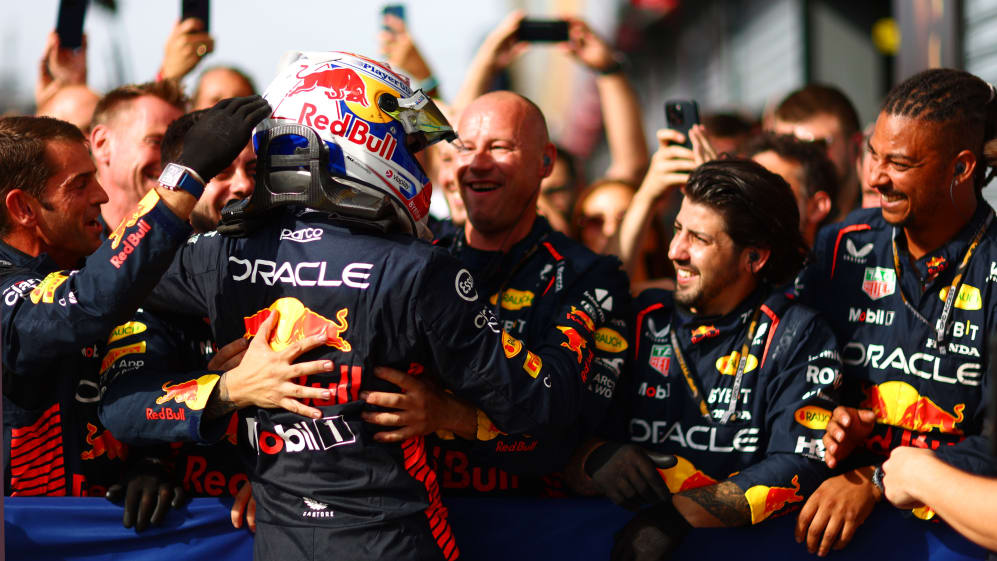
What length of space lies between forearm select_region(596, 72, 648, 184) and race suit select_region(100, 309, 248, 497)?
323 centimetres

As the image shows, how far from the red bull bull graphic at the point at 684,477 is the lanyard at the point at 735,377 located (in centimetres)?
18

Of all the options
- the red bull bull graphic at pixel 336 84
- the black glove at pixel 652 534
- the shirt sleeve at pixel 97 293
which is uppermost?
the red bull bull graphic at pixel 336 84

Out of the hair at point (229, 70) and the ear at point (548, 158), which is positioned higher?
the hair at point (229, 70)

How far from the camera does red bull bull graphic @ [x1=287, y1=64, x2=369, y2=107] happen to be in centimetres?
261

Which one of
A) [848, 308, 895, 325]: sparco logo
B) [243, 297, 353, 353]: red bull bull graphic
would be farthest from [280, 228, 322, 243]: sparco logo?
[848, 308, 895, 325]: sparco logo

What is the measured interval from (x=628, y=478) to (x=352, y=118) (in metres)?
1.42

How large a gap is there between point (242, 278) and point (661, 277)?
3.35 meters

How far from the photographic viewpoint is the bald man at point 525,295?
2871 millimetres

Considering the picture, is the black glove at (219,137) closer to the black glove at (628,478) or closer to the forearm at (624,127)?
the black glove at (628,478)

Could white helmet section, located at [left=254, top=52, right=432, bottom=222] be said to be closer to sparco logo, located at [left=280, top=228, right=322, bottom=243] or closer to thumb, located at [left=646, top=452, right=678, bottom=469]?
sparco logo, located at [left=280, top=228, right=322, bottom=243]

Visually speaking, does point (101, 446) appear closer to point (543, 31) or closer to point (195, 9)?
point (195, 9)

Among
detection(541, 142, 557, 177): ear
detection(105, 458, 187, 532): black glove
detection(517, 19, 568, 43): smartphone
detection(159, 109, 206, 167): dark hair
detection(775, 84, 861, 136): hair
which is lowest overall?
detection(105, 458, 187, 532): black glove

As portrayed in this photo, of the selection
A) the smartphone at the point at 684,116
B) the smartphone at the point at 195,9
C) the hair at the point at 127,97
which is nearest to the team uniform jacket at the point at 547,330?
the smartphone at the point at 684,116

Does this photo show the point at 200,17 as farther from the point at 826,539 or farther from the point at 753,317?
the point at 826,539
